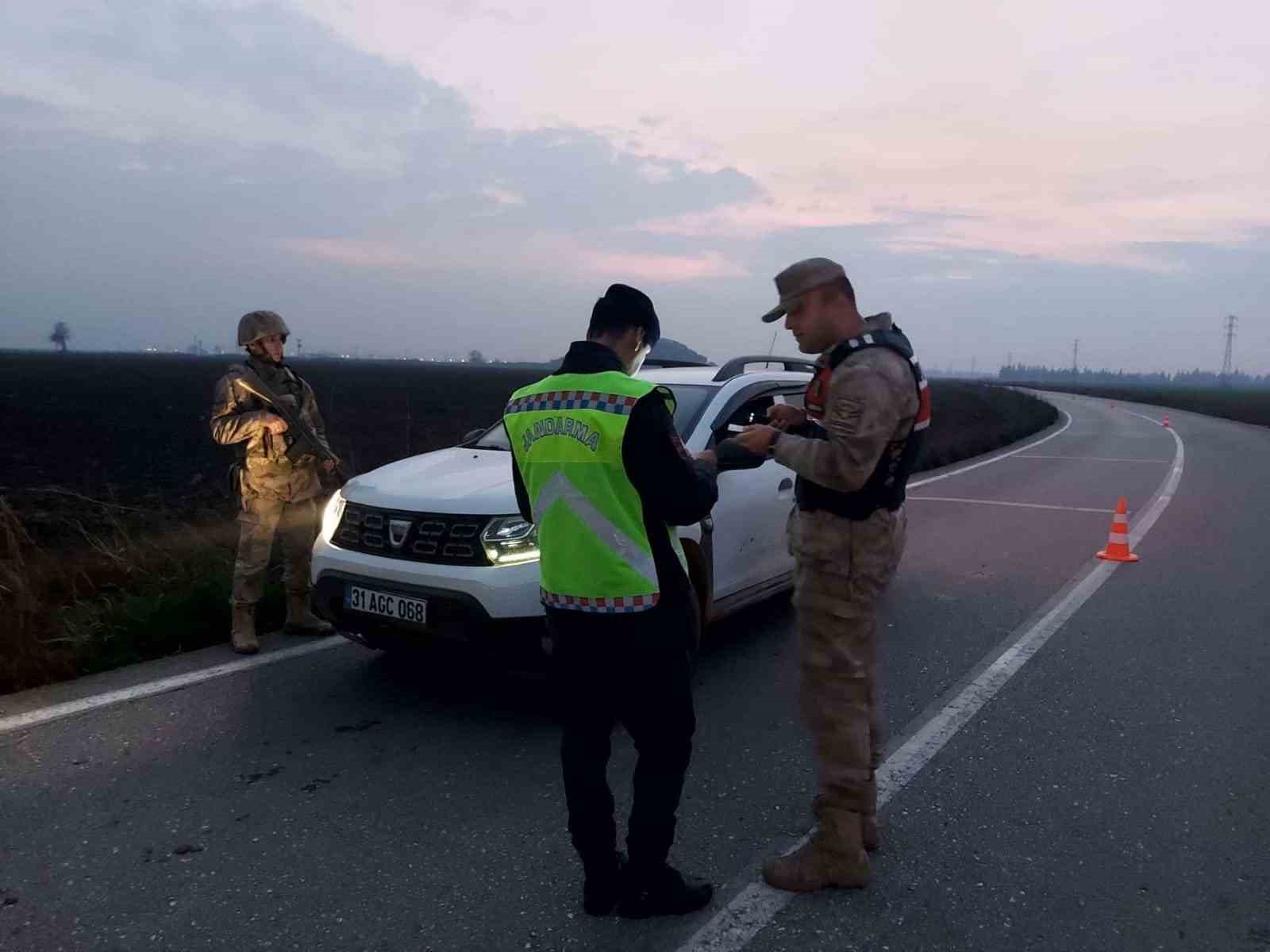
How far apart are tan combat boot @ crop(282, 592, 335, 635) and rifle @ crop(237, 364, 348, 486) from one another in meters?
0.88

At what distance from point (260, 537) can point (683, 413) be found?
2.59 metres

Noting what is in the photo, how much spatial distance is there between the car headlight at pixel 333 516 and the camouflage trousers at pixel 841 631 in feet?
9.01

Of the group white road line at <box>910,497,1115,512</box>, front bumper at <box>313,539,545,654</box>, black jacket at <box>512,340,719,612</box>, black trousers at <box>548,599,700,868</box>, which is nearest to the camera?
black jacket at <box>512,340,719,612</box>

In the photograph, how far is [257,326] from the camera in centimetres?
552

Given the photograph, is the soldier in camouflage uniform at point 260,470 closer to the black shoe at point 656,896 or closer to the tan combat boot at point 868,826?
the black shoe at point 656,896

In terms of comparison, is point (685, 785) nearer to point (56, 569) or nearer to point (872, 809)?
point (872, 809)

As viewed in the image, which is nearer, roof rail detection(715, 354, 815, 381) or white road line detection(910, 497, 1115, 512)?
roof rail detection(715, 354, 815, 381)

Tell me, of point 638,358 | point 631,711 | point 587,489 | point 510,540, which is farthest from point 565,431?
point 510,540

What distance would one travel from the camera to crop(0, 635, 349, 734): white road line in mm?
4477

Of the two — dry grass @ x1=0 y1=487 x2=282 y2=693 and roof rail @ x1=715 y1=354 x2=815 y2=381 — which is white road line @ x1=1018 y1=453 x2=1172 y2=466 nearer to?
roof rail @ x1=715 y1=354 x2=815 y2=381

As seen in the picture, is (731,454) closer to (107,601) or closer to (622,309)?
(622,309)

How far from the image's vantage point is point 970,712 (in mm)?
4734

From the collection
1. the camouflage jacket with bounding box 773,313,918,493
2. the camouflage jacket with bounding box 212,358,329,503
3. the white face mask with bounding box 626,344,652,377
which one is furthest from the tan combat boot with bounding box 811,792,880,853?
the camouflage jacket with bounding box 212,358,329,503

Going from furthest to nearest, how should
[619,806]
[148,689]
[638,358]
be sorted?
[148,689] < [619,806] < [638,358]
